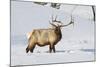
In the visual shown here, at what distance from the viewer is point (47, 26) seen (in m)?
2.20

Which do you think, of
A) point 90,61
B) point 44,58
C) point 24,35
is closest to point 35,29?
point 24,35

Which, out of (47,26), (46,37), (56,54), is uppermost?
(47,26)

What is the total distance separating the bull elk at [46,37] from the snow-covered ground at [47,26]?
39mm

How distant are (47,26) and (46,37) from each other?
0.11 metres

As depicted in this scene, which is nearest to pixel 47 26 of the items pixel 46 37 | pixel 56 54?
pixel 46 37

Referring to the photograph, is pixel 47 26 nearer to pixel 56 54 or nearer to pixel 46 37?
→ pixel 46 37

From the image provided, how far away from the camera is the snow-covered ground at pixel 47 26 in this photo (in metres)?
2.07

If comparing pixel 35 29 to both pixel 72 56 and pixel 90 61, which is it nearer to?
pixel 72 56

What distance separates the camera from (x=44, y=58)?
218cm

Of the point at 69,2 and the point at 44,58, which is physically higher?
the point at 69,2
